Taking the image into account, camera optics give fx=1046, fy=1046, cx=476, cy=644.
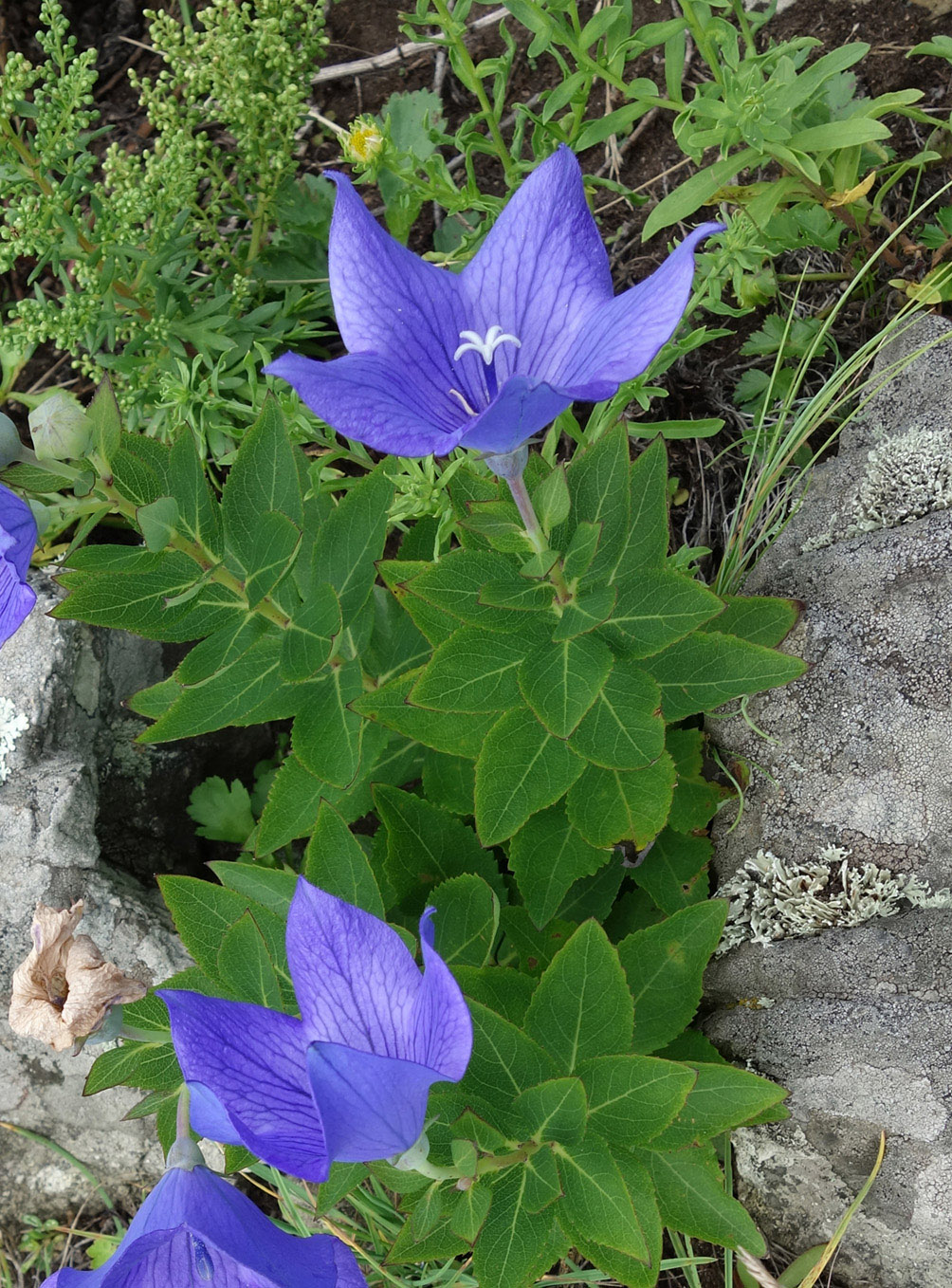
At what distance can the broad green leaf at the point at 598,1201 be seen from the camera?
1.70 m

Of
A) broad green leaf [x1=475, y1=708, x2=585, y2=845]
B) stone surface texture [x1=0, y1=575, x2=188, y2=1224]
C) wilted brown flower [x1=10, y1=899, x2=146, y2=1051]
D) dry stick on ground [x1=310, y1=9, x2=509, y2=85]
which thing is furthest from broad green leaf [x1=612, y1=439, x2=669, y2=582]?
dry stick on ground [x1=310, y1=9, x2=509, y2=85]

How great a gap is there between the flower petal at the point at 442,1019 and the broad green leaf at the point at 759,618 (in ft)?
4.07

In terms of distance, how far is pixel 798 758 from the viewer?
2.34 meters

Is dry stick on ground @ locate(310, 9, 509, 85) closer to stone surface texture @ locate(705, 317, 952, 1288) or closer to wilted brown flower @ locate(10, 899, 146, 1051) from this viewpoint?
stone surface texture @ locate(705, 317, 952, 1288)

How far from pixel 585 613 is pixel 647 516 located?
28 centimetres

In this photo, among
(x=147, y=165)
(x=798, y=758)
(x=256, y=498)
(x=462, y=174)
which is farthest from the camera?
(x=462, y=174)

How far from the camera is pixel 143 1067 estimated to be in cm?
191

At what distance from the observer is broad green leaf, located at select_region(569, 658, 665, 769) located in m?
1.88

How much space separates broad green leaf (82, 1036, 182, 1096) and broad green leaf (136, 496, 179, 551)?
90 centimetres

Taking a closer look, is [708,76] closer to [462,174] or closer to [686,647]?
[462,174]

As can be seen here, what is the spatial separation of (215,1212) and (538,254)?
1345mm

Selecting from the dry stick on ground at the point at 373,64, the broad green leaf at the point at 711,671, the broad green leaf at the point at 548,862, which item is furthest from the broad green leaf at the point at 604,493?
the dry stick on ground at the point at 373,64

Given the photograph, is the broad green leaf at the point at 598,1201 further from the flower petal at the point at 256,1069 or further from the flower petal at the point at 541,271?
the flower petal at the point at 541,271

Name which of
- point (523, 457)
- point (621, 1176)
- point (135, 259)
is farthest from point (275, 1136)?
point (135, 259)
